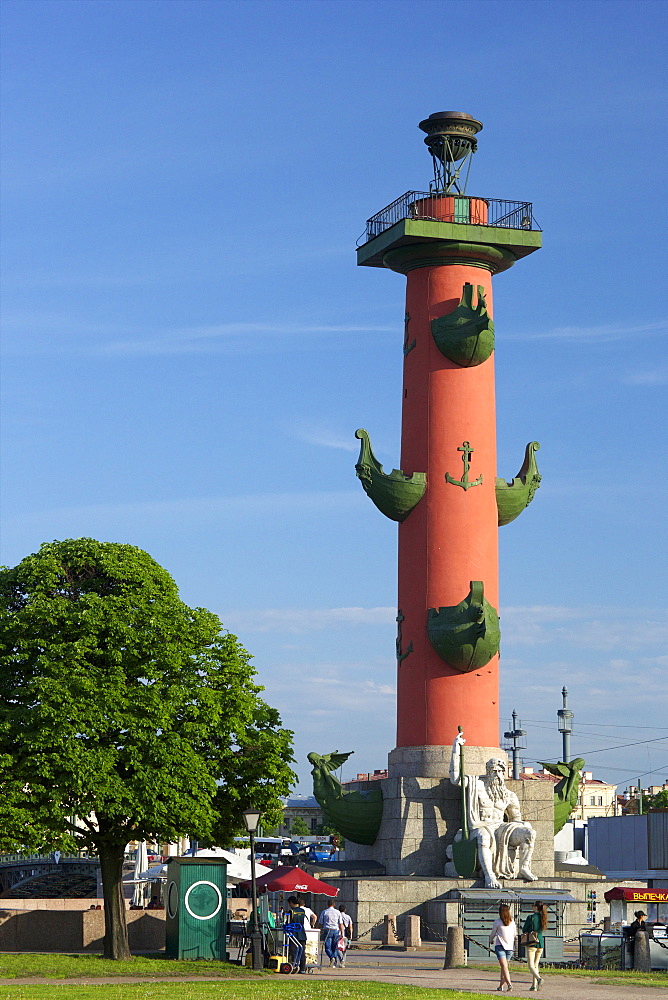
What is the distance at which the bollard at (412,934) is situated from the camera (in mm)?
43906

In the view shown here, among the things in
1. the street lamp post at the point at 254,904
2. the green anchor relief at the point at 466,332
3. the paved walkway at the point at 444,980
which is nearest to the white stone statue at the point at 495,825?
the paved walkway at the point at 444,980

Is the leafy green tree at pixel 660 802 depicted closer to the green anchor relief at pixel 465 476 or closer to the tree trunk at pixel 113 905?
the green anchor relief at pixel 465 476

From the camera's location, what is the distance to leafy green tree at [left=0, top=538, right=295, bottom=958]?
124ft

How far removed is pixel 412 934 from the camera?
1737 inches

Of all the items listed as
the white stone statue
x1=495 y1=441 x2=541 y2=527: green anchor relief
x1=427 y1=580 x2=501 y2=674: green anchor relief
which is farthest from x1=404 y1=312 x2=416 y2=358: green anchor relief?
the white stone statue

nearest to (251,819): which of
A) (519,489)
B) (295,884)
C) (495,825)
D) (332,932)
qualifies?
(332,932)

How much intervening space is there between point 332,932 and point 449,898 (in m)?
8.90

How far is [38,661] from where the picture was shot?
38.8m

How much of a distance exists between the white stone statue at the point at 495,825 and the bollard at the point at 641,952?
8.85 m

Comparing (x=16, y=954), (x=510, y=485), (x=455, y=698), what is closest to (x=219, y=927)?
(x=16, y=954)

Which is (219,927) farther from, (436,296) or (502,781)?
(436,296)

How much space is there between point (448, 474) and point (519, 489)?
10.4 ft

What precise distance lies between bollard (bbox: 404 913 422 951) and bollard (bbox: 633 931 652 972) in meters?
7.66

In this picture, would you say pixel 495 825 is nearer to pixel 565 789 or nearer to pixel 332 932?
pixel 565 789
